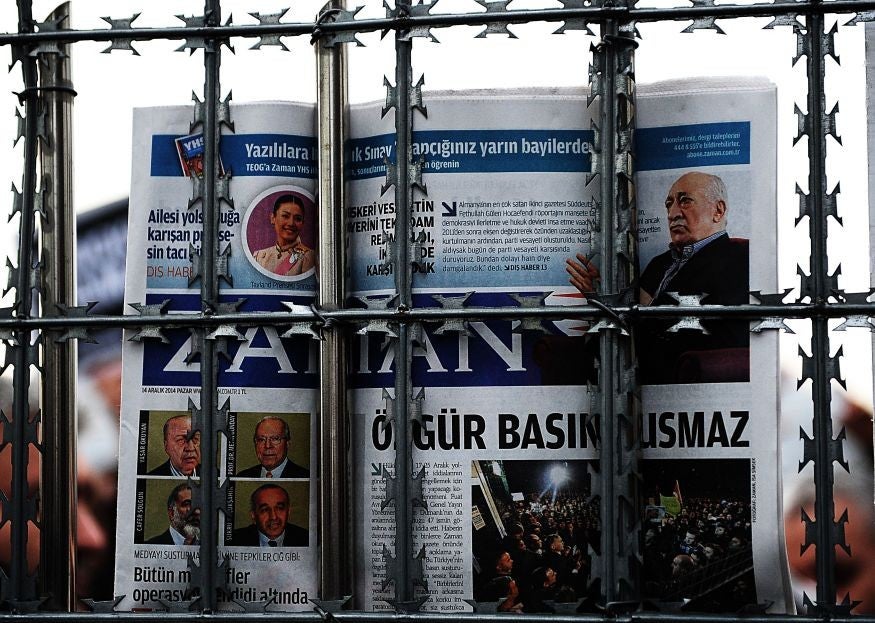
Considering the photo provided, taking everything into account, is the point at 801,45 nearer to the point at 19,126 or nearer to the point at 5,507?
the point at 19,126

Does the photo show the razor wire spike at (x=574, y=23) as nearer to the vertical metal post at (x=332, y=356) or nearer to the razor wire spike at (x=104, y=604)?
the vertical metal post at (x=332, y=356)

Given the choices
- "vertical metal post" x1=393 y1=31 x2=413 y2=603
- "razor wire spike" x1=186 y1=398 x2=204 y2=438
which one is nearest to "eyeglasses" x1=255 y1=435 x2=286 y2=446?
"razor wire spike" x1=186 y1=398 x2=204 y2=438

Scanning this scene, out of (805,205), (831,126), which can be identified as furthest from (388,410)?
(831,126)

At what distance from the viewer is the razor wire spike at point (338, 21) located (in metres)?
1.98

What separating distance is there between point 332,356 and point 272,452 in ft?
0.66

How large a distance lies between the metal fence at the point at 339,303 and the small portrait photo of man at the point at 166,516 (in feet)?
0.19

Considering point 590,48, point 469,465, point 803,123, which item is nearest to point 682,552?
point 469,465

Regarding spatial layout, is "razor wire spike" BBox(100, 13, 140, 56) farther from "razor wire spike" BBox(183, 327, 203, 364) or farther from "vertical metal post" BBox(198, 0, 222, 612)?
"razor wire spike" BBox(183, 327, 203, 364)

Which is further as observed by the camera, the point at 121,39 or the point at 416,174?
the point at 121,39

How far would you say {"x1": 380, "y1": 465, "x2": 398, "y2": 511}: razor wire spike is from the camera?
1914mm

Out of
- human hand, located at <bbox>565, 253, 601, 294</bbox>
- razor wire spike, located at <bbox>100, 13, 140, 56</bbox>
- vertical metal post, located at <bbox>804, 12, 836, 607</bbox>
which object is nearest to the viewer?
vertical metal post, located at <bbox>804, 12, 836, 607</bbox>

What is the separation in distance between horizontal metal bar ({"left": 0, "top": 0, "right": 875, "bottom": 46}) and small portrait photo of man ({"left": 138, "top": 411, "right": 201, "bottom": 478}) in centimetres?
68

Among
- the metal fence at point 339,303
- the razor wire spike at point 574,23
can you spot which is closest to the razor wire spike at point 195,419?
the metal fence at point 339,303

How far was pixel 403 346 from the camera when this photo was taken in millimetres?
1915
